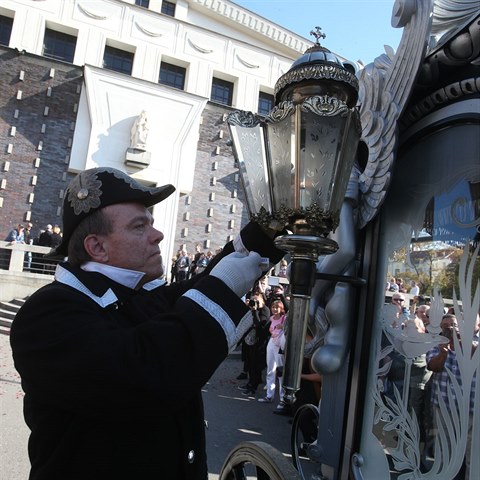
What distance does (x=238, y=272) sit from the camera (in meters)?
1.48

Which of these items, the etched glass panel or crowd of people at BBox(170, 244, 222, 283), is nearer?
the etched glass panel

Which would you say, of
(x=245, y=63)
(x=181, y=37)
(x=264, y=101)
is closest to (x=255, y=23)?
(x=245, y=63)

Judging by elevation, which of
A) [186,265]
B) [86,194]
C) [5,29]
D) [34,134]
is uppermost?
[5,29]

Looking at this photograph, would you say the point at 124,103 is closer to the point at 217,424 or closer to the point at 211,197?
the point at 211,197

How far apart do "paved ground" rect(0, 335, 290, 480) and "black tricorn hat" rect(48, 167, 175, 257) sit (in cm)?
352

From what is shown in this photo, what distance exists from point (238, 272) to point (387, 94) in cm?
119

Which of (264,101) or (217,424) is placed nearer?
(217,424)

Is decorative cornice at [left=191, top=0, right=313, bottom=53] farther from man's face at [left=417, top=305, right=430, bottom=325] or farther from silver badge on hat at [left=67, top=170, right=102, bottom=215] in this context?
silver badge on hat at [left=67, top=170, right=102, bottom=215]

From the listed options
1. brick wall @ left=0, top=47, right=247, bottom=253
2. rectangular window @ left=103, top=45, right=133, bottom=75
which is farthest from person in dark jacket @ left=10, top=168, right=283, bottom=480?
rectangular window @ left=103, top=45, right=133, bottom=75

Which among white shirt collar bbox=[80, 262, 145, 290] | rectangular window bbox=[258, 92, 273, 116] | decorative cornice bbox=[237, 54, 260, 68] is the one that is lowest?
white shirt collar bbox=[80, 262, 145, 290]

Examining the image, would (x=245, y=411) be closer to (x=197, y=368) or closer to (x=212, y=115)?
(x=197, y=368)

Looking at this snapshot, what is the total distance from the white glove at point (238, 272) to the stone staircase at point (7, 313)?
10494 mm

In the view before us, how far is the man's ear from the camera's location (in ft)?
5.17

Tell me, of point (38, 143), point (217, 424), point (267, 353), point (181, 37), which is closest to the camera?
point (217, 424)
